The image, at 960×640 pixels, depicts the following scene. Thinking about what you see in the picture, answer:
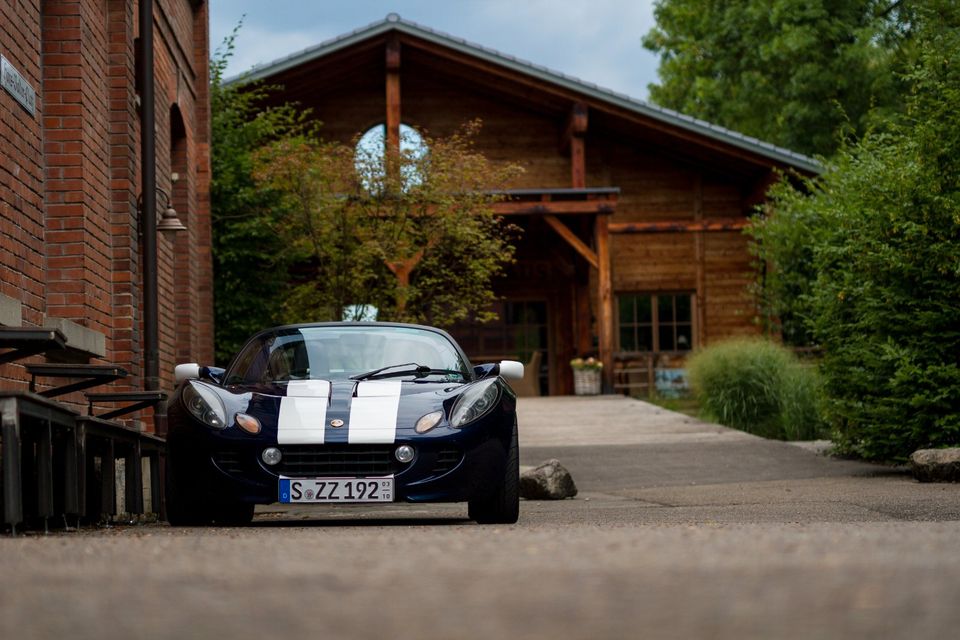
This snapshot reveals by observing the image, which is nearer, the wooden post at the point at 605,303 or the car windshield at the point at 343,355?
the car windshield at the point at 343,355

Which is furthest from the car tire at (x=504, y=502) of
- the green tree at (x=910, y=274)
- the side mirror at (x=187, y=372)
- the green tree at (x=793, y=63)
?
the green tree at (x=793, y=63)

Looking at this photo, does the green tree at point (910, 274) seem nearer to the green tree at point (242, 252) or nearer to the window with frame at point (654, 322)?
the green tree at point (242, 252)

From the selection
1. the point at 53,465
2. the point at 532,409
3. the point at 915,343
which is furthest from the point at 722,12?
the point at 53,465

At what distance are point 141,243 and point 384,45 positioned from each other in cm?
1634

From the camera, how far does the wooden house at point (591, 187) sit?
29.5 metres

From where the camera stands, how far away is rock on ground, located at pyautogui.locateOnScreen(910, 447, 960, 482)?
12594 mm

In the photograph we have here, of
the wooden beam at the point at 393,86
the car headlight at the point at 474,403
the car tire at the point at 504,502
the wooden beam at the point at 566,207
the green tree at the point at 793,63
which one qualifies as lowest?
the car tire at the point at 504,502

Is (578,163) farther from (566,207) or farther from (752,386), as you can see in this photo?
(752,386)

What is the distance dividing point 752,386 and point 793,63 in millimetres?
17496

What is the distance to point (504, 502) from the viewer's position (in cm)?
838

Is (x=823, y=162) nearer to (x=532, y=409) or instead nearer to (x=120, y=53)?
(x=532, y=409)

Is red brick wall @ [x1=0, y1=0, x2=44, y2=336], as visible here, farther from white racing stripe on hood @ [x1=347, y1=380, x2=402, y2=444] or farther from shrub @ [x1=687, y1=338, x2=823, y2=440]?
shrub @ [x1=687, y1=338, x2=823, y2=440]

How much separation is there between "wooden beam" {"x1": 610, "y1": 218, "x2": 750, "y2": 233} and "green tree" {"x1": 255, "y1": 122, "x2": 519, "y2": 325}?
830 cm

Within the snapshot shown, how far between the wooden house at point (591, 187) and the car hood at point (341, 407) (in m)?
20.9
